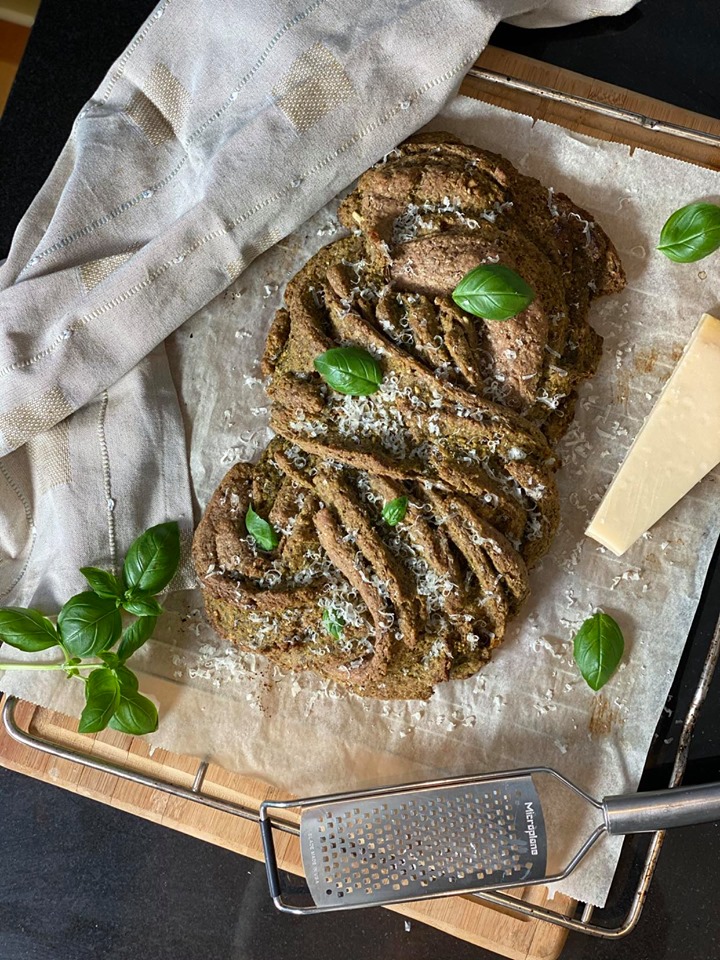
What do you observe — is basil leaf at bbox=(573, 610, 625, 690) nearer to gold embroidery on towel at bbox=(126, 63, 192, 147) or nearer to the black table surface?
the black table surface

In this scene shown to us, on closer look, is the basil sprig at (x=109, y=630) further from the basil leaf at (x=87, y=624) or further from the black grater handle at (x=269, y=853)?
the black grater handle at (x=269, y=853)

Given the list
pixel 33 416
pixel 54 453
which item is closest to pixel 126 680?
pixel 54 453

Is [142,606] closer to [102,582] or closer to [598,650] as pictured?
[102,582]

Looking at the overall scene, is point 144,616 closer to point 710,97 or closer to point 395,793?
point 395,793

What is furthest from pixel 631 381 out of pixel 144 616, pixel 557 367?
pixel 144 616

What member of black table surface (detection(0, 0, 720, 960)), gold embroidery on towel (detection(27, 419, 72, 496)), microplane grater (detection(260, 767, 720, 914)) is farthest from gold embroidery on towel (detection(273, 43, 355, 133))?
microplane grater (detection(260, 767, 720, 914))

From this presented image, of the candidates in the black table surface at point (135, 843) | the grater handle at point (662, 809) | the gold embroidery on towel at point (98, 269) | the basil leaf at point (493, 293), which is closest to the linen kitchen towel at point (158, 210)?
the gold embroidery on towel at point (98, 269)
